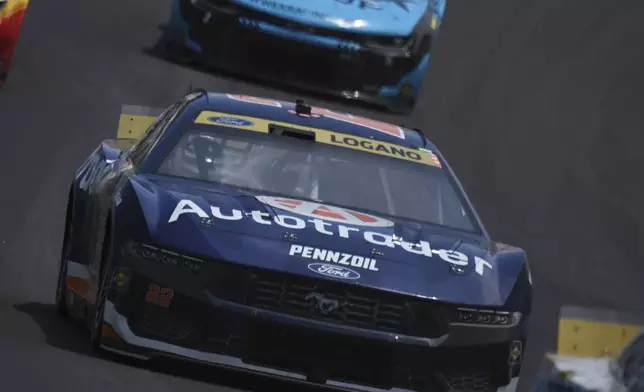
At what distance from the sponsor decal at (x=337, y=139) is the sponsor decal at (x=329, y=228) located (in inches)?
43.8

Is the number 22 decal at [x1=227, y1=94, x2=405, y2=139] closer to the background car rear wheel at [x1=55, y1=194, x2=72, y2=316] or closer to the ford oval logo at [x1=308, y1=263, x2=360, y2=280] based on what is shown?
the background car rear wheel at [x1=55, y1=194, x2=72, y2=316]

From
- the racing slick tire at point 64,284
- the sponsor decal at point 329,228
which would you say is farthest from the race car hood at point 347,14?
the sponsor decal at point 329,228

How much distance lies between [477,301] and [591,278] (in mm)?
6025

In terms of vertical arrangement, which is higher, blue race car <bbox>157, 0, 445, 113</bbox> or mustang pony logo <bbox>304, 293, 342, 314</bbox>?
mustang pony logo <bbox>304, 293, 342, 314</bbox>

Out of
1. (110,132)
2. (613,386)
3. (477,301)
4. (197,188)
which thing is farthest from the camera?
(110,132)

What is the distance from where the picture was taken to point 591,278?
12.5 metres

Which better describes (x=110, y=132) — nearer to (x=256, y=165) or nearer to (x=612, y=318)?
(x=612, y=318)

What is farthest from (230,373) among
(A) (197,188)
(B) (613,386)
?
(B) (613,386)

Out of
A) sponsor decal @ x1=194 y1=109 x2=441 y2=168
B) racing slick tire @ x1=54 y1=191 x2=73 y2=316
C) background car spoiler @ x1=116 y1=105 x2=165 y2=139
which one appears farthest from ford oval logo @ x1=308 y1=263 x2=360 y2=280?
background car spoiler @ x1=116 y1=105 x2=165 y2=139

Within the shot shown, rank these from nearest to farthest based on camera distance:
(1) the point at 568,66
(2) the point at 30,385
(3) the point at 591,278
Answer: (2) the point at 30,385
(3) the point at 591,278
(1) the point at 568,66

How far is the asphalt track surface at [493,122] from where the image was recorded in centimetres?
1144

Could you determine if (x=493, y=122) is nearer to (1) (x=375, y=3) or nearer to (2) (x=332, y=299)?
(1) (x=375, y=3)

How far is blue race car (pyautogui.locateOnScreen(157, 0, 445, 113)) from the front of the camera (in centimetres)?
1440

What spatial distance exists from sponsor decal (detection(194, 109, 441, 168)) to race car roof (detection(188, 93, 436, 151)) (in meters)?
0.06
